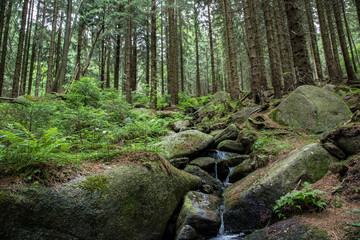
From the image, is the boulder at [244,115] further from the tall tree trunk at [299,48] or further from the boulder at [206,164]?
the boulder at [206,164]

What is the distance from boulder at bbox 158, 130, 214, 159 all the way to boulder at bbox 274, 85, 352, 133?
317cm

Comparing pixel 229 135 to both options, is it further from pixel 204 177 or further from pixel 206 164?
pixel 204 177

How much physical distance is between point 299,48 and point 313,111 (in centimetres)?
351

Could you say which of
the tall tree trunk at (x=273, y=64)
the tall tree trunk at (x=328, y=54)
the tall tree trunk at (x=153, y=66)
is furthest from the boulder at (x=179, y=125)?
the tall tree trunk at (x=328, y=54)

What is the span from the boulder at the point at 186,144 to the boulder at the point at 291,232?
409 cm

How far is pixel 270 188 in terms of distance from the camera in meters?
4.21

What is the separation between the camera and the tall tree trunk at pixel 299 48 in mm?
8508

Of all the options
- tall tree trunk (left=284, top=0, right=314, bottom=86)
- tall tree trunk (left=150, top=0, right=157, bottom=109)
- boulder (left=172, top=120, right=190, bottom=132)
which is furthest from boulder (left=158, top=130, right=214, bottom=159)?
tall tree trunk (left=150, top=0, right=157, bottom=109)

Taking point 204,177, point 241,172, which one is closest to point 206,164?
point 204,177

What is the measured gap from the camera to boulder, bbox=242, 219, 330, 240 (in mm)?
2733

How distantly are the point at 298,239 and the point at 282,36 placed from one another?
501 inches

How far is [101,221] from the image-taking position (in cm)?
293

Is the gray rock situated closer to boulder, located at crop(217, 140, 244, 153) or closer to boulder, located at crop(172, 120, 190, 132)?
boulder, located at crop(217, 140, 244, 153)

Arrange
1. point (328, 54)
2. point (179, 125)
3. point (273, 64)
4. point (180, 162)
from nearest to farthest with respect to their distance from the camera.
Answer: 1. point (180, 162)
2. point (179, 125)
3. point (273, 64)
4. point (328, 54)
